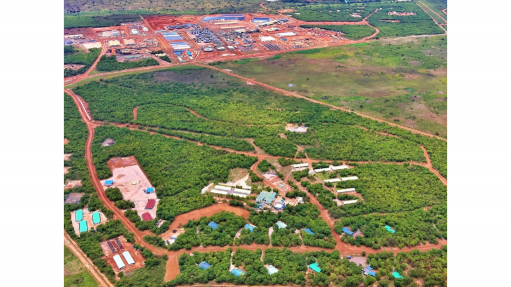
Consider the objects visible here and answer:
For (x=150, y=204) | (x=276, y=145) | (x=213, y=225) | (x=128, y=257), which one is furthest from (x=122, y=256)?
(x=276, y=145)

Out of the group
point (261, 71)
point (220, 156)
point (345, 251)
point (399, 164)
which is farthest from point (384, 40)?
point (345, 251)

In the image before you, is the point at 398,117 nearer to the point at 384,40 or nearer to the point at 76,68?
the point at 384,40

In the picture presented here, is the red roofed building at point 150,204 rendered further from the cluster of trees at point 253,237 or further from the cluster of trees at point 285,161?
the cluster of trees at point 285,161

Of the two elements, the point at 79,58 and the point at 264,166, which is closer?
the point at 264,166

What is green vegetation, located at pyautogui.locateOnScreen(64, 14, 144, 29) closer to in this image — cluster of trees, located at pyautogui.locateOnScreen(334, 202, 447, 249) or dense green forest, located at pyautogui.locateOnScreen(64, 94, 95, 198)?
dense green forest, located at pyautogui.locateOnScreen(64, 94, 95, 198)

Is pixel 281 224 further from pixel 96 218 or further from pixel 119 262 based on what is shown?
pixel 96 218

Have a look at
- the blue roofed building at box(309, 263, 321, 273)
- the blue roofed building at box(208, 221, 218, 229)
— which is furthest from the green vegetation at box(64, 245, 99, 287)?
the blue roofed building at box(309, 263, 321, 273)
